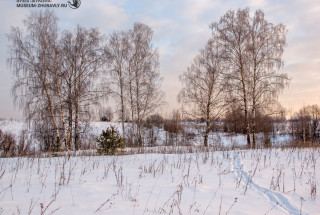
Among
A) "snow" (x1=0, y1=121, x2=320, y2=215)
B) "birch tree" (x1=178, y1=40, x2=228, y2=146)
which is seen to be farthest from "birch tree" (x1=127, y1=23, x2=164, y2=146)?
"snow" (x1=0, y1=121, x2=320, y2=215)

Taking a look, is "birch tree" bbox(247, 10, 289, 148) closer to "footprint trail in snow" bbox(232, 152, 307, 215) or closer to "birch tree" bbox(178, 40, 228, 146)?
"birch tree" bbox(178, 40, 228, 146)

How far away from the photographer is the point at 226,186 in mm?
3424

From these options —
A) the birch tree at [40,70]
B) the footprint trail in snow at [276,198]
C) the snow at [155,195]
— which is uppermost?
the birch tree at [40,70]

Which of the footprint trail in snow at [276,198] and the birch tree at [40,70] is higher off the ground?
the birch tree at [40,70]

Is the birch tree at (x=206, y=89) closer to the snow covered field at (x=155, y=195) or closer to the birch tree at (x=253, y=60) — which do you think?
the birch tree at (x=253, y=60)

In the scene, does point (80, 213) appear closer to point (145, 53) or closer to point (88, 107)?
point (88, 107)

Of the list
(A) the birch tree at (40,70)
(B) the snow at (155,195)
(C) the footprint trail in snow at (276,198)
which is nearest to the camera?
(B) the snow at (155,195)

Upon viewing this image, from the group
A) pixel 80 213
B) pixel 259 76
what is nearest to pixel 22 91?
pixel 80 213

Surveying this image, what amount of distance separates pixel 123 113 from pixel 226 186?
12367mm

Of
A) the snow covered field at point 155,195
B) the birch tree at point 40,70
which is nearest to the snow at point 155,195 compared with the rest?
the snow covered field at point 155,195

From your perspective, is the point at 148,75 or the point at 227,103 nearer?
the point at 227,103

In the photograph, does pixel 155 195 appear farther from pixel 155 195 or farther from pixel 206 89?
pixel 206 89

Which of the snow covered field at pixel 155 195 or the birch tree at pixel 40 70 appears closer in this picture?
the snow covered field at pixel 155 195

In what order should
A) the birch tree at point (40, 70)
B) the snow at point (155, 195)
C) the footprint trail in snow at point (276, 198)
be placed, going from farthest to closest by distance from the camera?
the birch tree at point (40, 70) → the footprint trail in snow at point (276, 198) → the snow at point (155, 195)
